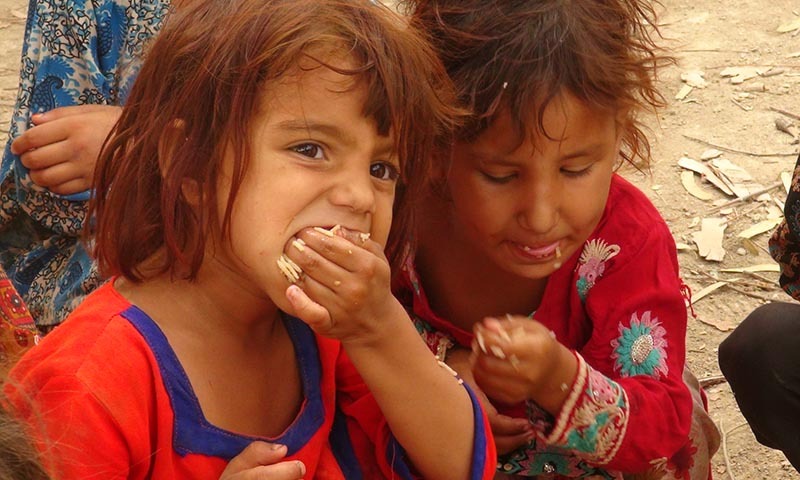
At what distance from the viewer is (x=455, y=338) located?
2562 millimetres

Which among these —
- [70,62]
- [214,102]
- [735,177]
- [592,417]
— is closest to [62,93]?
[70,62]

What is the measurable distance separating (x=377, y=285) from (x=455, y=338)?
2.99 ft

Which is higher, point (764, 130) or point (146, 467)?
point (146, 467)

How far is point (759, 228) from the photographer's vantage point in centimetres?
439

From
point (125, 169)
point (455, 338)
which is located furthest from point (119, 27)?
point (455, 338)

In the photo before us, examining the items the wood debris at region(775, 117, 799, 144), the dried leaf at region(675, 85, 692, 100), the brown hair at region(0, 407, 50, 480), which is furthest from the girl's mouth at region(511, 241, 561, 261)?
the dried leaf at region(675, 85, 692, 100)

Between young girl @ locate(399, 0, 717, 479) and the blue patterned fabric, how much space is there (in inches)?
29.5

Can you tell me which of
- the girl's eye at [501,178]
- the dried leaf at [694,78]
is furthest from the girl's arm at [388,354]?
the dried leaf at [694,78]

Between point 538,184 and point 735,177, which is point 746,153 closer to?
point 735,177

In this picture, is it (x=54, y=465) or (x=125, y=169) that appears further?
(x=125, y=169)

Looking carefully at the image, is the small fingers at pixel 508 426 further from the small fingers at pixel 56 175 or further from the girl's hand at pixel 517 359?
the small fingers at pixel 56 175

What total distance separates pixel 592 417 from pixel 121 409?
976 mm

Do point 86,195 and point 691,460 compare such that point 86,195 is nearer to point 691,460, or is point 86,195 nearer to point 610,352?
point 610,352

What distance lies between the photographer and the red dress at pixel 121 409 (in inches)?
65.5
